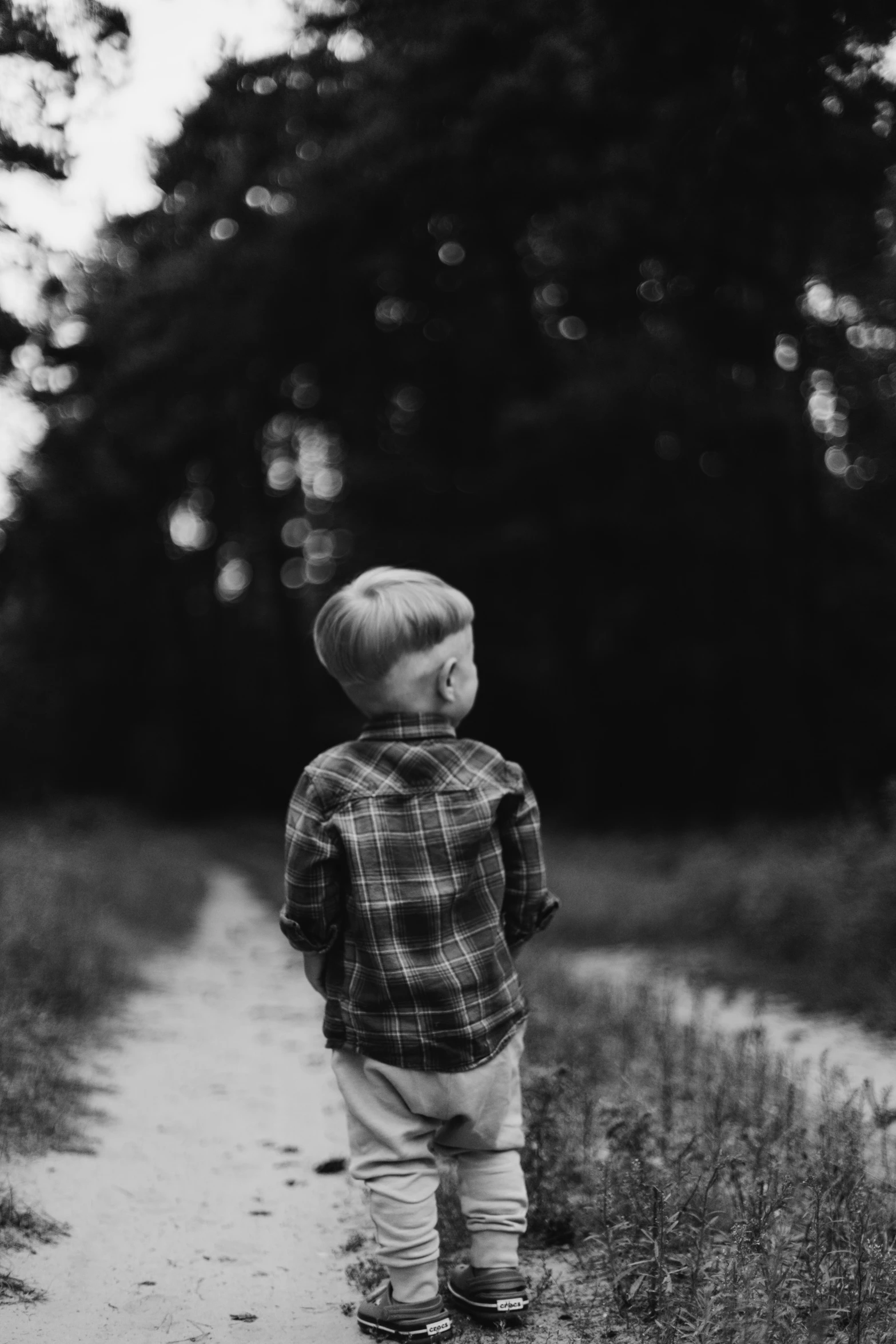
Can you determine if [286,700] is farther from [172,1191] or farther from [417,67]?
[172,1191]

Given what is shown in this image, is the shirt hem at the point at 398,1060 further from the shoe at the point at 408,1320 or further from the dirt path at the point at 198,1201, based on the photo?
the dirt path at the point at 198,1201

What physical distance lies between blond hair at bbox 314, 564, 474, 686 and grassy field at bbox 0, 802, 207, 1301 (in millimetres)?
1661

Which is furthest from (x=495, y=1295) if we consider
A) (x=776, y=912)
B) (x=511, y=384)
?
(x=511, y=384)

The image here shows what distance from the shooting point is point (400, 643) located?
2.75m

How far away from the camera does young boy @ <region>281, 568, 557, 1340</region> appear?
262 cm

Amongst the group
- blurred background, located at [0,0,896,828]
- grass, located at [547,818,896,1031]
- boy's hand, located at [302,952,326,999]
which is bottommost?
grass, located at [547,818,896,1031]

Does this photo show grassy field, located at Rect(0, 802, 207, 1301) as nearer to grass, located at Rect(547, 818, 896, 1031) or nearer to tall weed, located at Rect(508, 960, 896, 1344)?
tall weed, located at Rect(508, 960, 896, 1344)

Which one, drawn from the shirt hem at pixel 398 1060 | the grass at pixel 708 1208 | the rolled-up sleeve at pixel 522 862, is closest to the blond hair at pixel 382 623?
the rolled-up sleeve at pixel 522 862

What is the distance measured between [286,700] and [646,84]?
27.9 meters

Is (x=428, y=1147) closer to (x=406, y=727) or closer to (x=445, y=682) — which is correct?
(x=406, y=727)

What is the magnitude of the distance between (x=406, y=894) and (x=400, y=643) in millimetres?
578

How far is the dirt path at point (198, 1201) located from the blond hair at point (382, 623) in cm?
153

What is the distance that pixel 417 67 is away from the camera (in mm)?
6727

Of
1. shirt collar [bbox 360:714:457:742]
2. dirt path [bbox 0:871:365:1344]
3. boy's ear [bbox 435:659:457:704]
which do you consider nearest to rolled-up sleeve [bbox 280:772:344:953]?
shirt collar [bbox 360:714:457:742]
